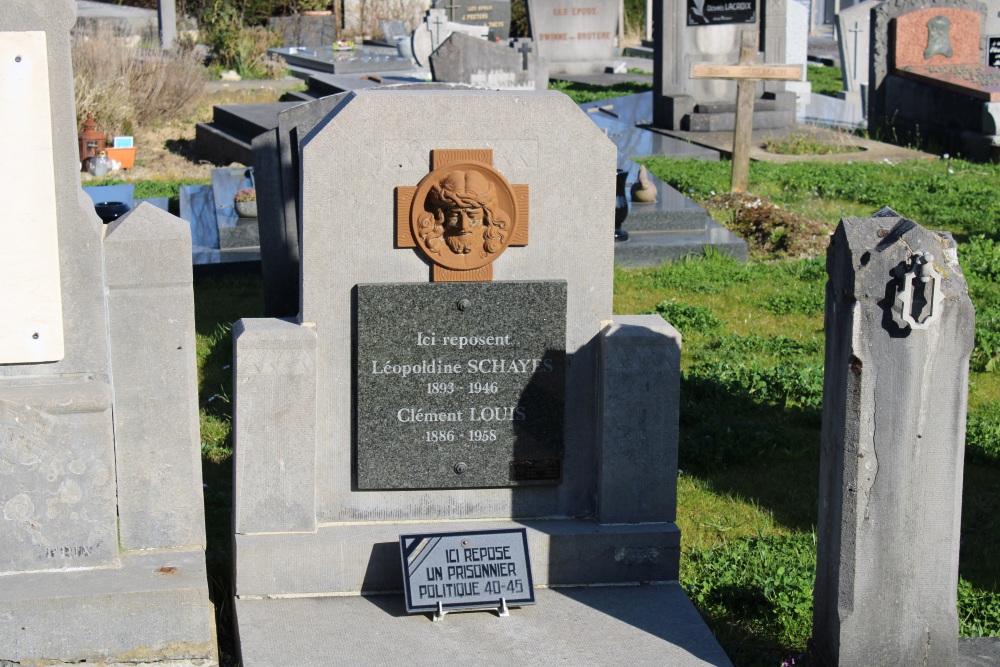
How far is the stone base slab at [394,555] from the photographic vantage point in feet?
14.5

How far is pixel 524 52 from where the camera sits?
611 inches

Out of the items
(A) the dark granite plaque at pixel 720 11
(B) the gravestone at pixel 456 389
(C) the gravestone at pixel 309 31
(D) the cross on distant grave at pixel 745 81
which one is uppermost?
(C) the gravestone at pixel 309 31

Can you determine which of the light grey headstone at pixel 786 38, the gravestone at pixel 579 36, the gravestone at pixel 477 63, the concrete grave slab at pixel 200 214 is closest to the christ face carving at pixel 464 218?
the concrete grave slab at pixel 200 214

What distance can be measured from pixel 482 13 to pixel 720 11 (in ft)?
33.3

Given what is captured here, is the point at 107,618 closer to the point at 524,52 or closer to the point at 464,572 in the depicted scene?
the point at 464,572

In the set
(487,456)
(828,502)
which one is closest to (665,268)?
(487,456)

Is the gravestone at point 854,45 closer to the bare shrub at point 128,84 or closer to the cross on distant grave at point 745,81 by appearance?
the cross on distant grave at point 745,81

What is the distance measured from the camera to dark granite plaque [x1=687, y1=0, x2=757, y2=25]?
1661cm

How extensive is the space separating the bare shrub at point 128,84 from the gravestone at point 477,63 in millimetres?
4747

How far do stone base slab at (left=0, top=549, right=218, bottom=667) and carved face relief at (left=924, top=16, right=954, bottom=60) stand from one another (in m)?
14.6

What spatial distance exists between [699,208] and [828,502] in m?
6.77

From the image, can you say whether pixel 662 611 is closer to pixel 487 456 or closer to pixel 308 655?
pixel 487 456

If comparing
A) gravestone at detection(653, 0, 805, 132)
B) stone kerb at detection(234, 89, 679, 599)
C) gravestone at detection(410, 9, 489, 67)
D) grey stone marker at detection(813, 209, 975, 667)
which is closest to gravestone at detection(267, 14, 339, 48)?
gravestone at detection(410, 9, 489, 67)

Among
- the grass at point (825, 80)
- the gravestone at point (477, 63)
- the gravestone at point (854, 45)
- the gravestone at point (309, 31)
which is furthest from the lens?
the gravestone at point (309, 31)
